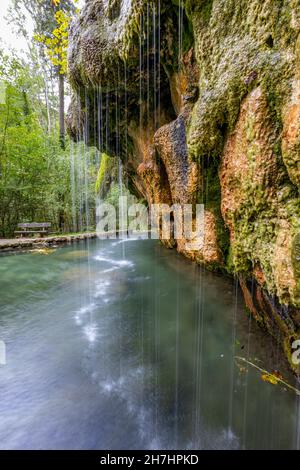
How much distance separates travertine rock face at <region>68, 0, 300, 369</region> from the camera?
2.30 meters

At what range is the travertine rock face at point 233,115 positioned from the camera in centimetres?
230

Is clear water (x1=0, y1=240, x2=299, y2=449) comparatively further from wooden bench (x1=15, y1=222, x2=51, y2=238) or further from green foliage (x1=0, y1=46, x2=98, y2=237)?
green foliage (x1=0, y1=46, x2=98, y2=237)

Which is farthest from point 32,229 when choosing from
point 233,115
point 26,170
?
point 233,115

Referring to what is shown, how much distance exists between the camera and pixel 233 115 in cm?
306

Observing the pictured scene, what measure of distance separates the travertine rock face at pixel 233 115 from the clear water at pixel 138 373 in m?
0.77

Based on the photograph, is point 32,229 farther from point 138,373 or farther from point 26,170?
point 138,373

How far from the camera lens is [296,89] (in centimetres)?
212

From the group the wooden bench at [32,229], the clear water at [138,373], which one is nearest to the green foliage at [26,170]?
the wooden bench at [32,229]

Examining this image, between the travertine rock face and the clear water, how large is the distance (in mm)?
767

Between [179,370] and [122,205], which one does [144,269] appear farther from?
[122,205]

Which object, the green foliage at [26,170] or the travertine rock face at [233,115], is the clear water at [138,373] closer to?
the travertine rock face at [233,115]

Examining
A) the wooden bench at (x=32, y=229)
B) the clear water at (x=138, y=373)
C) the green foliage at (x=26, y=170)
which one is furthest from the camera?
the wooden bench at (x=32, y=229)

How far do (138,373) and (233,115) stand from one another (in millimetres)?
3573

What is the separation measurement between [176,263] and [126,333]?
459 centimetres
